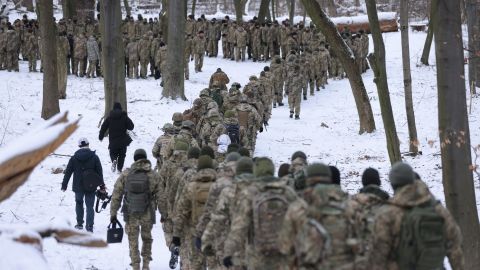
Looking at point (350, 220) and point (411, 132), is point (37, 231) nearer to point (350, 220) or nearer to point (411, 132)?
point (350, 220)

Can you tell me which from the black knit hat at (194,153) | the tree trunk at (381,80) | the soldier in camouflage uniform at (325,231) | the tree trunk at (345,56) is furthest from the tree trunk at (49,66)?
the soldier in camouflage uniform at (325,231)

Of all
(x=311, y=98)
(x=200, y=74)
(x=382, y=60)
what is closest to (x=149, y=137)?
(x=382, y=60)

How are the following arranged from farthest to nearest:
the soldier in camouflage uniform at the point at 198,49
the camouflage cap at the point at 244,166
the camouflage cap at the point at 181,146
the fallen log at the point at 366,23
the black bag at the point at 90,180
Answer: the fallen log at the point at 366,23
the soldier in camouflage uniform at the point at 198,49
the black bag at the point at 90,180
the camouflage cap at the point at 181,146
the camouflage cap at the point at 244,166

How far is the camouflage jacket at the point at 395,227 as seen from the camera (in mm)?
5973

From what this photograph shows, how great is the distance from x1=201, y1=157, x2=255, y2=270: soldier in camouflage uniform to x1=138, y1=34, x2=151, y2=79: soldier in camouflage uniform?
2033 centimetres

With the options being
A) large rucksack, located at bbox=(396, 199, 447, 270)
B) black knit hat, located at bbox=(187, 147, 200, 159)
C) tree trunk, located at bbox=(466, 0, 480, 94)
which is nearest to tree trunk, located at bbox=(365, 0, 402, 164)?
black knit hat, located at bbox=(187, 147, 200, 159)

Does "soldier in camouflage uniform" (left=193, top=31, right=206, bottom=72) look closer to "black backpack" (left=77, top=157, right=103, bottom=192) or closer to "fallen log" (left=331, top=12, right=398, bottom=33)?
"fallen log" (left=331, top=12, right=398, bottom=33)

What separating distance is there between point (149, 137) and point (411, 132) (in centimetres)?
675

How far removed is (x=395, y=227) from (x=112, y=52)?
12.6m

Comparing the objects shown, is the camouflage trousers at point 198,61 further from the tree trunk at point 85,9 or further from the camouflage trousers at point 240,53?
the tree trunk at point 85,9

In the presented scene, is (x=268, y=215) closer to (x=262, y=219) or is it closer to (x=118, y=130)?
(x=262, y=219)

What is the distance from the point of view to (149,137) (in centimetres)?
1816

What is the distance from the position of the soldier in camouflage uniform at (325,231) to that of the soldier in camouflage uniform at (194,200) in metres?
2.57

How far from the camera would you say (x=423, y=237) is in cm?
589
